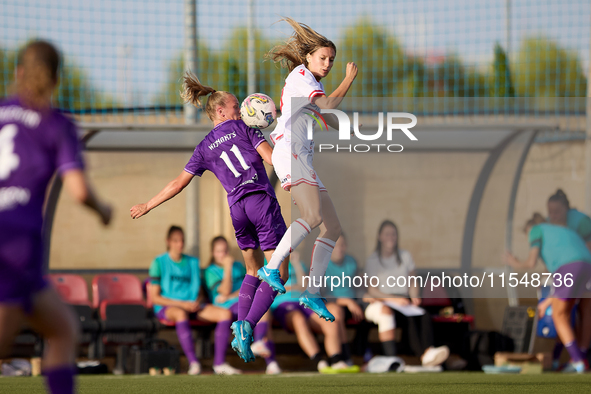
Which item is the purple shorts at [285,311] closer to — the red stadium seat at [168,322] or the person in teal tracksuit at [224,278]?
the person in teal tracksuit at [224,278]

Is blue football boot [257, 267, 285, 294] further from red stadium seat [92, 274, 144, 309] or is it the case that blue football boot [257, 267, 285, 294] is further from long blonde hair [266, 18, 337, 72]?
red stadium seat [92, 274, 144, 309]

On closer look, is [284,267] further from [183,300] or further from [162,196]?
[183,300]

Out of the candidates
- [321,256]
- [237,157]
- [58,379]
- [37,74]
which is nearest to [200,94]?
[237,157]

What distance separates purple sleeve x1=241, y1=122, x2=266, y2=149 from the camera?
559 cm

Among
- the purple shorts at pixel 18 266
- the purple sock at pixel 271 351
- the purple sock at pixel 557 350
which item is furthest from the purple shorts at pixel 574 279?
the purple shorts at pixel 18 266

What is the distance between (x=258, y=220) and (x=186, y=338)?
378cm

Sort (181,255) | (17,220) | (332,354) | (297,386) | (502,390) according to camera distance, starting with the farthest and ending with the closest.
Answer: (181,255) → (332,354) → (297,386) → (502,390) → (17,220)

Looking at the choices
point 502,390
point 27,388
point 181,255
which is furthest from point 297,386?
point 181,255

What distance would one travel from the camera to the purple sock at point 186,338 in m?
8.89

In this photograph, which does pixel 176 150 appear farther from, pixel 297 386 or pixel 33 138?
pixel 33 138

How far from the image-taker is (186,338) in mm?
8914

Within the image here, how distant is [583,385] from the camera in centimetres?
680

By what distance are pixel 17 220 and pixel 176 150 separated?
7332mm

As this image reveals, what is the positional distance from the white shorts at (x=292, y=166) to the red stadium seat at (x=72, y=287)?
500 cm
